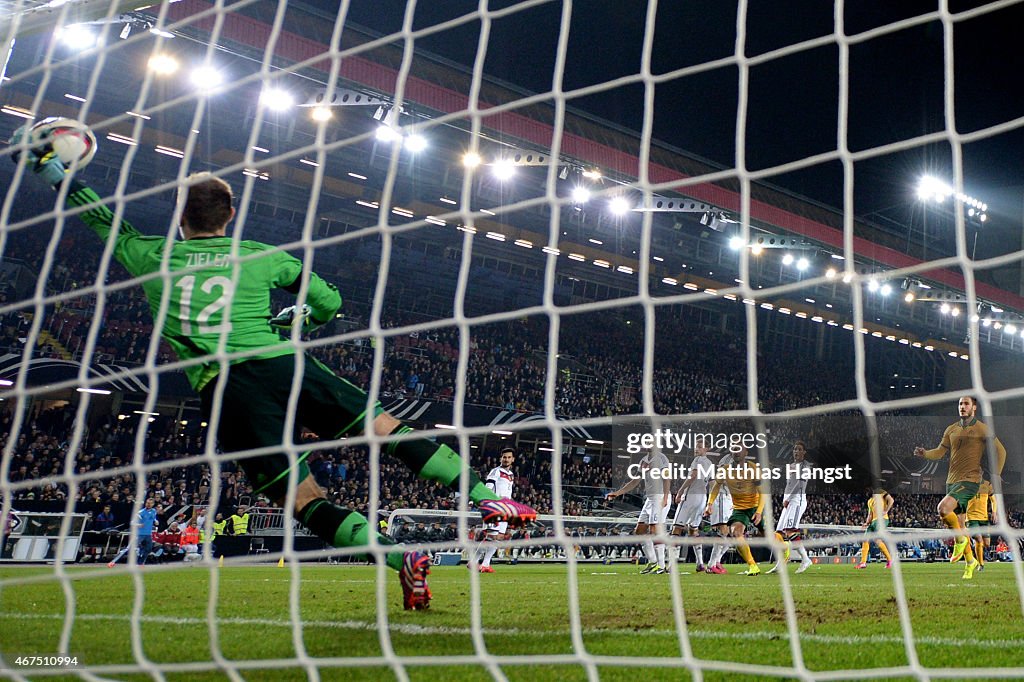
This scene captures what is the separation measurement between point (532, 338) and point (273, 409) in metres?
22.5

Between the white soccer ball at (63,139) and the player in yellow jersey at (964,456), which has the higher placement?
the white soccer ball at (63,139)

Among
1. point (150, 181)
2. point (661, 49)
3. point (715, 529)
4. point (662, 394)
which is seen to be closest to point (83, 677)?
point (715, 529)

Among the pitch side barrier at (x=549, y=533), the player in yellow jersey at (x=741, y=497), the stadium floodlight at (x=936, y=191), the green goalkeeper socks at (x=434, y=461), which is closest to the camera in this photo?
the green goalkeeper socks at (x=434, y=461)

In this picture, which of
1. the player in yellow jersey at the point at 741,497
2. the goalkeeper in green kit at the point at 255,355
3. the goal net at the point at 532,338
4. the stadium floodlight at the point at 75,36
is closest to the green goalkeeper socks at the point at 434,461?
the goalkeeper in green kit at the point at 255,355

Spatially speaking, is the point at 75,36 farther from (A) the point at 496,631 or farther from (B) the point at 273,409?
(A) the point at 496,631

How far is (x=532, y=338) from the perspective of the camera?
2577 cm

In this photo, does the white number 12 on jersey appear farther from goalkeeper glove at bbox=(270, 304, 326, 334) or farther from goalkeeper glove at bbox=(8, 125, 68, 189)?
goalkeeper glove at bbox=(8, 125, 68, 189)

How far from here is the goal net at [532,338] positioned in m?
2.84

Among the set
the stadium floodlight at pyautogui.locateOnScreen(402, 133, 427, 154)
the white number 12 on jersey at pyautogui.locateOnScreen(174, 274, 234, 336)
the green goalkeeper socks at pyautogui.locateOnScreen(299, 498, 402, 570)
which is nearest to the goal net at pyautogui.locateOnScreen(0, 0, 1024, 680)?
the white number 12 on jersey at pyautogui.locateOnScreen(174, 274, 234, 336)

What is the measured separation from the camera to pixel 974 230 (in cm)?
2812

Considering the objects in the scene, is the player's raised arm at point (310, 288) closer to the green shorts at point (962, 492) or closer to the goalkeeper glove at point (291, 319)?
the goalkeeper glove at point (291, 319)

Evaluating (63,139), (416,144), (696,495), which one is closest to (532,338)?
(416,144)

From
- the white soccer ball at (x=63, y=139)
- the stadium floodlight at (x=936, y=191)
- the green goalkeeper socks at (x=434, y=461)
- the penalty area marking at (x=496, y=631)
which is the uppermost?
the stadium floodlight at (x=936, y=191)

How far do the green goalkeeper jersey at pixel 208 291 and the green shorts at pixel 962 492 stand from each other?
23.3ft
